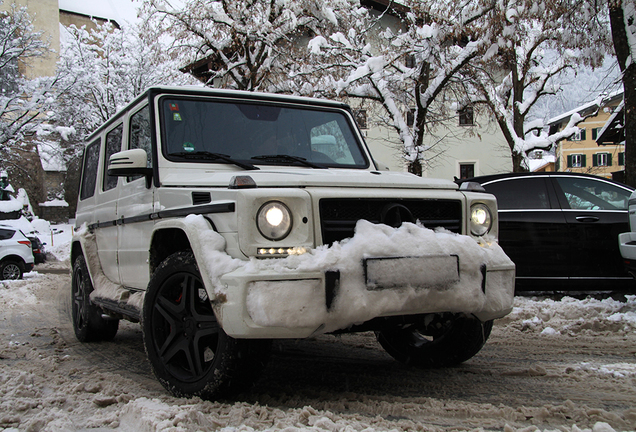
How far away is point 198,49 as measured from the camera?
58.9 feet

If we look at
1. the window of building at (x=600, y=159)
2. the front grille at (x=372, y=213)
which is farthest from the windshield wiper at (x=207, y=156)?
the window of building at (x=600, y=159)

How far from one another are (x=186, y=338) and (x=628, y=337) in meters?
4.13

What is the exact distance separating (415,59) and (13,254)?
1179 cm

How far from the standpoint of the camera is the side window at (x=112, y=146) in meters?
5.08

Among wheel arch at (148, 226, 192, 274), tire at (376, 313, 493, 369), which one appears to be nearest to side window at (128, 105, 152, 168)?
wheel arch at (148, 226, 192, 274)

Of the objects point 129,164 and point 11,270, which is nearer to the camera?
point 129,164

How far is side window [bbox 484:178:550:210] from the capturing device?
7273 millimetres

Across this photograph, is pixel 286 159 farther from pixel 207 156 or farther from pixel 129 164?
pixel 129 164

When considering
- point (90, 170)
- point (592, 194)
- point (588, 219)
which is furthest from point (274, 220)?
point (592, 194)

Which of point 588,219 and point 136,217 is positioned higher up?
point 136,217

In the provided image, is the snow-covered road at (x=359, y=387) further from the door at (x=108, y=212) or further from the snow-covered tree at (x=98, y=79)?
the snow-covered tree at (x=98, y=79)

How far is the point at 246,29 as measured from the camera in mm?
16172

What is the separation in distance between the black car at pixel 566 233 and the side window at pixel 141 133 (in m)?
4.68

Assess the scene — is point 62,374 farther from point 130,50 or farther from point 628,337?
point 130,50
